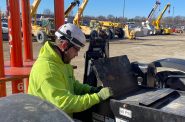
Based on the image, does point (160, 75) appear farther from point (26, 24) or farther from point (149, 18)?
point (149, 18)

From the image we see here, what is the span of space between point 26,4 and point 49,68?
205cm

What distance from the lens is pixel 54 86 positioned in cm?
265

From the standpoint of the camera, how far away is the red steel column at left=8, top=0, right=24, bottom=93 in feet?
12.6

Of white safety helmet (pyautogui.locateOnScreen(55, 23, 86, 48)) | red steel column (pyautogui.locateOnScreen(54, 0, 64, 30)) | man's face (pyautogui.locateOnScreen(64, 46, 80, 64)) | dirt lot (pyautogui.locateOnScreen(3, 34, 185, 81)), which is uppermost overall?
red steel column (pyautogui.locateOnScreen(54, 0, 64, 30))

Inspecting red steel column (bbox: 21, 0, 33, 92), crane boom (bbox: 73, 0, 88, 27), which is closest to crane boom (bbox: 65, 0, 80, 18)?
crane boom (bbox: 73, 0, 88, 27)

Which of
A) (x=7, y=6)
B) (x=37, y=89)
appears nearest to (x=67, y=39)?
(x=37, y=89)

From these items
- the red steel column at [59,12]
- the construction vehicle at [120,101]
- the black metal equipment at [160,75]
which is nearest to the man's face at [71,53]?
the construction vehicle at [120,101]

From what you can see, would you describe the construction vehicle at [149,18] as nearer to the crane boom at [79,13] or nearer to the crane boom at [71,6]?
the crane boom at [79,13]

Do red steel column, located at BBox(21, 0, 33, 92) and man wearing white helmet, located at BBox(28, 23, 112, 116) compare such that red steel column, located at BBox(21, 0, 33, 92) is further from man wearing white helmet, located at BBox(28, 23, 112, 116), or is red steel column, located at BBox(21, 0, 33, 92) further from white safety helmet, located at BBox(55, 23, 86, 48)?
white safety helmet, located at BBox(55, 23, 86, 48)

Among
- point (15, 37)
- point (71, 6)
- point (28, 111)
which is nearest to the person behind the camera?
point (28, 111)

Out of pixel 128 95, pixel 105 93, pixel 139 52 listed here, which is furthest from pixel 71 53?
pixel 139 52

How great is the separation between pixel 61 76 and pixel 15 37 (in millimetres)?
1430

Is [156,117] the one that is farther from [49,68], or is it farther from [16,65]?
[16,65]

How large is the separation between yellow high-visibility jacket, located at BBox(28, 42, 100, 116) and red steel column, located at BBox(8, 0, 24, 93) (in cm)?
109
